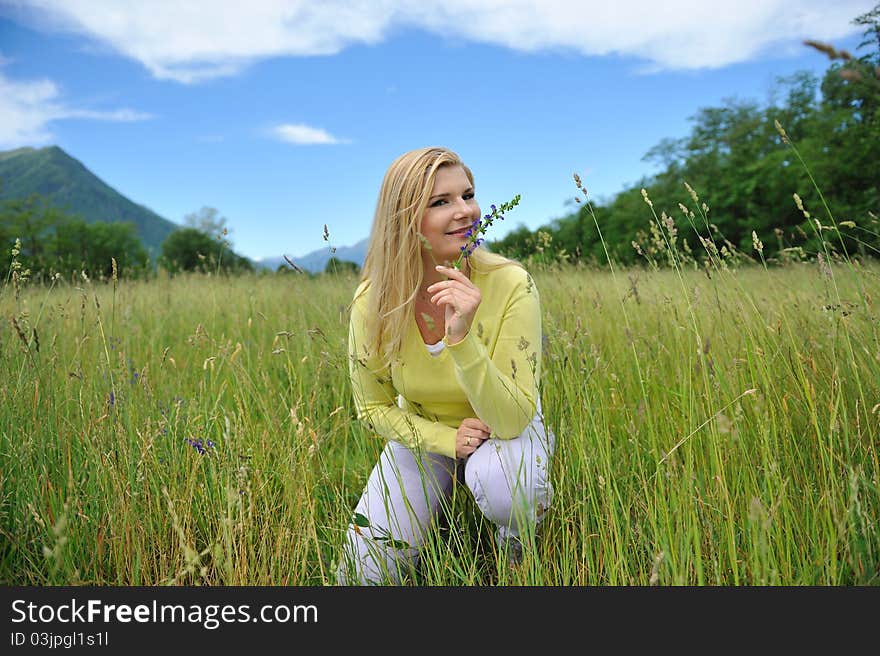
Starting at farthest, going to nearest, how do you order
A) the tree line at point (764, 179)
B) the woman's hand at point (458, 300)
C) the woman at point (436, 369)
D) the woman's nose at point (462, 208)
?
the tree line at point (764, 179) < the woman's nose at point (462, 208) < the woman at point (436, 369) < the woman's hand at point (458, 300)

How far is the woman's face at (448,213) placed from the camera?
6.29ft

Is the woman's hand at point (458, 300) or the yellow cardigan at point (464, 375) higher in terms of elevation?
the woman's hand at point (458, 300)

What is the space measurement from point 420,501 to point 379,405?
1.31ft

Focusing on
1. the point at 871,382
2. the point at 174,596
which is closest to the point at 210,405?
the point at 174,596

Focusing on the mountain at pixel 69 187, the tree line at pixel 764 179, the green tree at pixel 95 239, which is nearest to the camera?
the tree line at pixel 764 179

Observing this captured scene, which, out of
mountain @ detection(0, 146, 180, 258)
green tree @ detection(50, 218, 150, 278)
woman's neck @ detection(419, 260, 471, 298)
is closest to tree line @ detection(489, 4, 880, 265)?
woman's neck @ detection(419, 260, 471, 298)

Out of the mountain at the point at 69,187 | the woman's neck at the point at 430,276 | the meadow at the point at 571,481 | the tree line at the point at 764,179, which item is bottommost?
the meadow at the point at 571,481

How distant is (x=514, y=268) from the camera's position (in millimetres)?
2094

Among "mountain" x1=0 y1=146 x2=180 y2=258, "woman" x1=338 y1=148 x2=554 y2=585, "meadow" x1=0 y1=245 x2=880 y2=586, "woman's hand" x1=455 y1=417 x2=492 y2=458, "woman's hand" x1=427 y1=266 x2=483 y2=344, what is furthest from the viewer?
"mountain" x1=0 y1=146 x2=180 y2=258

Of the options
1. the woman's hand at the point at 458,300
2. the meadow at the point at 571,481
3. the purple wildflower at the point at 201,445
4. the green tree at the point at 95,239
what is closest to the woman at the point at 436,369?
the woman's hand at the point at 458,300

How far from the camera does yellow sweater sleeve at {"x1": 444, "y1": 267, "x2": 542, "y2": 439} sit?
5.69 ft

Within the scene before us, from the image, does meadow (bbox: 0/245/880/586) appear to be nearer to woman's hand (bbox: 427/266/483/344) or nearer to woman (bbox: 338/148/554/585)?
woman (bbox: 338/148/554/585)

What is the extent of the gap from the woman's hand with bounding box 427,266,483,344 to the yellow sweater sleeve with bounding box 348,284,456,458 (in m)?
0.46

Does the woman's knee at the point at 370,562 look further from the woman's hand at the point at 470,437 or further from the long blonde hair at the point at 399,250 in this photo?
the long blonde hair at the point at 399,250
